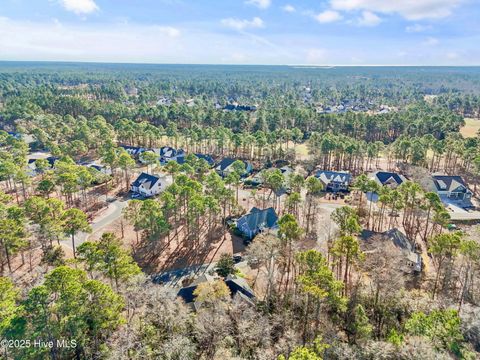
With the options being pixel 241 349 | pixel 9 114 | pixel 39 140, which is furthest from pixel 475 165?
pixel 9 114

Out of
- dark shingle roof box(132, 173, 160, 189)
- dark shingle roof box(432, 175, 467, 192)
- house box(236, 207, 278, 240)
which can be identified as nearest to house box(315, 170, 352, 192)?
dark shingle roof box(432, 175, 467, 192)

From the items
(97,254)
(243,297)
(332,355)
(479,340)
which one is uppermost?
(97,254)

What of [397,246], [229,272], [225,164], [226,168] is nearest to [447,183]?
[397,246]

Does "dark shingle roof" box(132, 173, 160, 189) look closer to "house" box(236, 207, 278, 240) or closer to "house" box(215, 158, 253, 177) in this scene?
"house" box(215, 158, 253, 177)

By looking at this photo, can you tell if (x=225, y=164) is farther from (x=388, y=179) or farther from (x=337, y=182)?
(x=388, y=179)

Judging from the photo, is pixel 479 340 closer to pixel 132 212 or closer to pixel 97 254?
pixel 97 254
